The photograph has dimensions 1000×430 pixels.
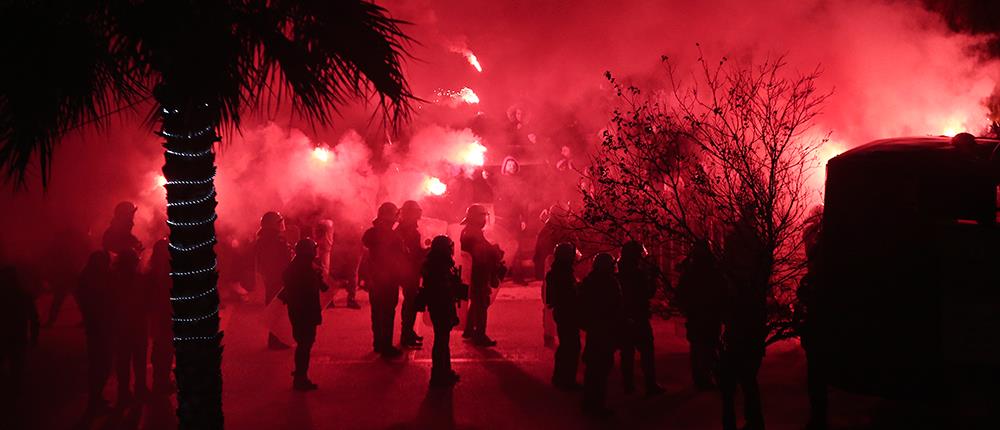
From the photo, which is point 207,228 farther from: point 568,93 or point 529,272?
point 568,93

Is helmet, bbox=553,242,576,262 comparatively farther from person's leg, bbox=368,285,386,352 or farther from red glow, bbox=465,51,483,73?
red glow, bbox=465,51,483,73

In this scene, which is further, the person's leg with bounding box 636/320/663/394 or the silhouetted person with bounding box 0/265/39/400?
the silhouetted person with bounding box 0/265/39/400

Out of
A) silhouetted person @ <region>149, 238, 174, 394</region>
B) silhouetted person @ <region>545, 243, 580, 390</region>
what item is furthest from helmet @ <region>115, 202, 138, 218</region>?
silhouetted person @ <region>545, 243, 580, 390</region>

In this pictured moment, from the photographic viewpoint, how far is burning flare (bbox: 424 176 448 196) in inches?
722

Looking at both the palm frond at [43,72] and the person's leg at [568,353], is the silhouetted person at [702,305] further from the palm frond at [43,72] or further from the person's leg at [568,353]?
the palm frond at [43,72]

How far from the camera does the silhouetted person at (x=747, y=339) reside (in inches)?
222

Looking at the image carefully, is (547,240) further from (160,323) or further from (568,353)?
(160,323)

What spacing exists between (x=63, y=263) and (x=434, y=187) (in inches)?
309

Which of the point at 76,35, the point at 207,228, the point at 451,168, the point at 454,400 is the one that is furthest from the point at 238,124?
the point at 451,168

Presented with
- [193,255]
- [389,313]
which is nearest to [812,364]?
[193,255]

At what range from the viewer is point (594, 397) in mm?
7008

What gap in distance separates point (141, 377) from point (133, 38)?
4145mm

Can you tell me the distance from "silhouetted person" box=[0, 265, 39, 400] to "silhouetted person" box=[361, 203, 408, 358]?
11.5ft

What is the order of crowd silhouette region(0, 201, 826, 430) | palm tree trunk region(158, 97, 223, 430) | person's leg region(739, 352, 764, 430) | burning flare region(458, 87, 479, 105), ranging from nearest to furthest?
palm tree trunk region(158, 97, 223, 430), person's leg region(739, 352, 764, 430), crowd silhouette region(0, 201, 826, 430), burning flare region(458, 87, 479, 105)
